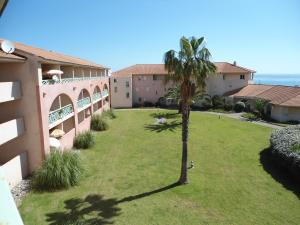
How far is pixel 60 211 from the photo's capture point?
1355 cm

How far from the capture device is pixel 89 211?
1353 centimetres

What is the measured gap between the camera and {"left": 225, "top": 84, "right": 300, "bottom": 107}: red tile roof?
123 feet

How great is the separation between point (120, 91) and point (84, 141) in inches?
1175

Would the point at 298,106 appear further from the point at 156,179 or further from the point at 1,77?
the point at 1,77

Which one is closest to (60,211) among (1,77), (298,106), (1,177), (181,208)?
(181,208)

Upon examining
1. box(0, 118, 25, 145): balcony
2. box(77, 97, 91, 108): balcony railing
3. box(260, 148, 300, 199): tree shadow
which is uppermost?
box(77, 97, 91, 108): balcony railing

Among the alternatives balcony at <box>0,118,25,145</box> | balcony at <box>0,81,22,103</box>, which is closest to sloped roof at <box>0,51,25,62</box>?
balcony at <box>0,81,22,103</box>

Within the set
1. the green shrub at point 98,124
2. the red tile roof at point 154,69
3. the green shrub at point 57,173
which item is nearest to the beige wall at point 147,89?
the red tile roof at point 154,69

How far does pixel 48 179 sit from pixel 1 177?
1554cm

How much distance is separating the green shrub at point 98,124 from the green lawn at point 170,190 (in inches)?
199

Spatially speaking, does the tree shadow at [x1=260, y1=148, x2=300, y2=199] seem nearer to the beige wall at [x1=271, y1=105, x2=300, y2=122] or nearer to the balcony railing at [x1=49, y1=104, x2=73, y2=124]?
the beige wall at [x1=271, y1=105, x2=300, y2=122]

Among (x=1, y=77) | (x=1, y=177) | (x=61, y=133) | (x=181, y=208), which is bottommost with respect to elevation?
(x=181, y=208)

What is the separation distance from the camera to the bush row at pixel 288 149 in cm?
1764

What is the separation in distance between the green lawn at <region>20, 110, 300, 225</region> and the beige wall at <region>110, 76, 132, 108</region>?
88.6ft
